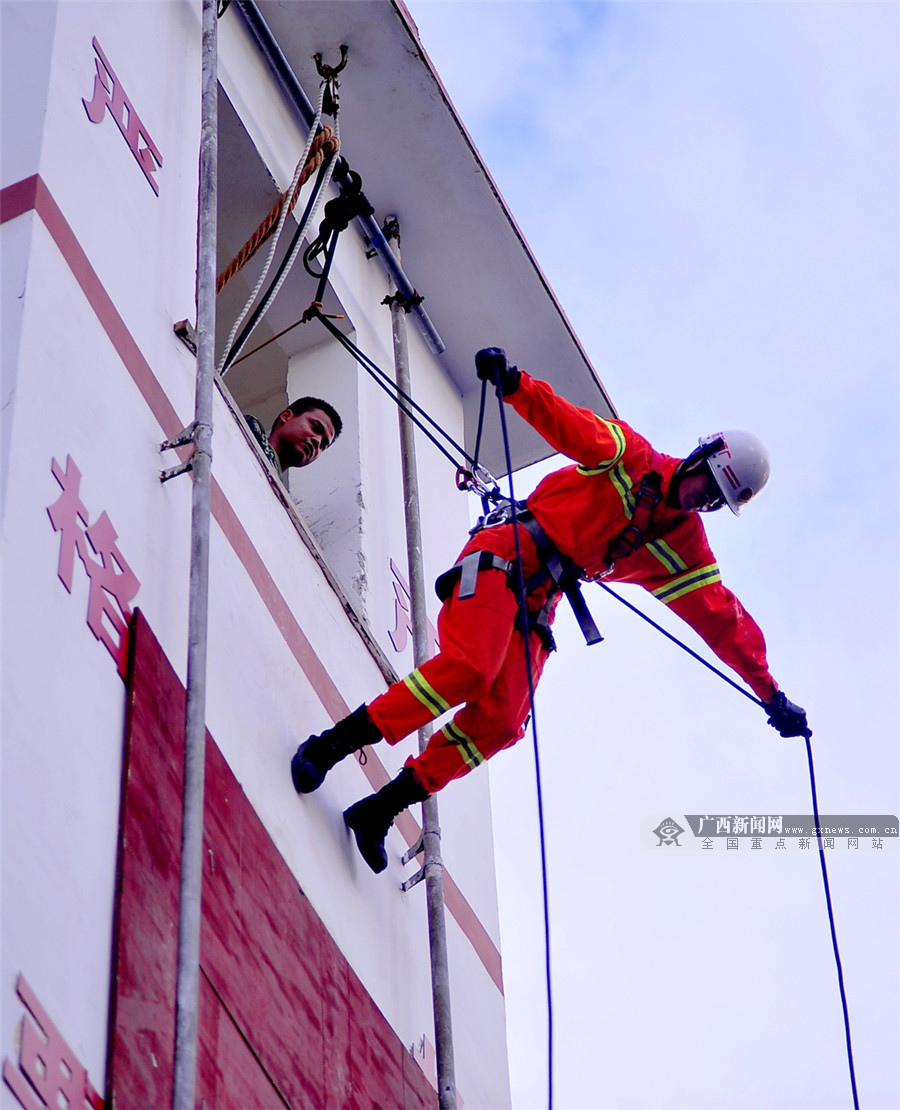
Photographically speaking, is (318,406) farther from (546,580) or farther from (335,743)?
(335,743)

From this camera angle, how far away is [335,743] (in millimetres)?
4871

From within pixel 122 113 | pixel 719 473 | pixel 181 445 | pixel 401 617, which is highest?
pixel 122 113

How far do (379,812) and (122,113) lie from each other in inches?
90.8

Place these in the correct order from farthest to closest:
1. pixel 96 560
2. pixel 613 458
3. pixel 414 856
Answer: pixel 414 856
pixel 613 458
pixel 96 560

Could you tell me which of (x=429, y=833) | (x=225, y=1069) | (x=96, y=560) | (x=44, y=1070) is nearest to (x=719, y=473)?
(x=429, y=833)

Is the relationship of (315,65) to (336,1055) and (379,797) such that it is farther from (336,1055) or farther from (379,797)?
(336,1055)

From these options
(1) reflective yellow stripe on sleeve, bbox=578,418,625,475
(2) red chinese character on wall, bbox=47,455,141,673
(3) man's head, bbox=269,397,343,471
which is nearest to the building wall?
(2) red chinese character on wall, bbox=47,455,141,673

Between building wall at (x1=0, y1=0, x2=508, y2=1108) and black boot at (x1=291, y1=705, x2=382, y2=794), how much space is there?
73 millimetres

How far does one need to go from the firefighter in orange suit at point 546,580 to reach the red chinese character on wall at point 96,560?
1.06 meters

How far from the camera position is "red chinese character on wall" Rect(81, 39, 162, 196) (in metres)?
5.02

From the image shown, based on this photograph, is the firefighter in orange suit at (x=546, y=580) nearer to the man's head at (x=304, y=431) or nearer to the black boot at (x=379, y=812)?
the black boot at (x=379, y=812)

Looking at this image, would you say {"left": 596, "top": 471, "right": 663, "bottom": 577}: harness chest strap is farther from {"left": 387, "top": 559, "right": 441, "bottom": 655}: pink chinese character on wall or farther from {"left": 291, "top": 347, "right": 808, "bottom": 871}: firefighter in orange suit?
{"left": 387, "top": 559, "right": 441, "bottom": 655}: pink chinese character on wall

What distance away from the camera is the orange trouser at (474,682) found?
16.1 feet

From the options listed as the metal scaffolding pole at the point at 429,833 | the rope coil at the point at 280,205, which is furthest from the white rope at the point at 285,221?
the metal scaffolding pole at the point at 429,833
